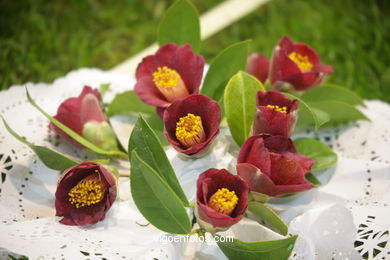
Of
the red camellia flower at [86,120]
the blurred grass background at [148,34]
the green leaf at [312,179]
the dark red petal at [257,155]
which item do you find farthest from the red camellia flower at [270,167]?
the blurred grass background at [148,34]

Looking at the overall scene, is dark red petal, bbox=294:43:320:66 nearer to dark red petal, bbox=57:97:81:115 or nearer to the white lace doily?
the white lace doily

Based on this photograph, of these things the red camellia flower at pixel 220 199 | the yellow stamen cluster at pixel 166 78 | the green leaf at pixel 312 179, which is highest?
the yellow stamen cluster at pixel 166 78

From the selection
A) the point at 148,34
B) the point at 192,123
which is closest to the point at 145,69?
the point at 192,123

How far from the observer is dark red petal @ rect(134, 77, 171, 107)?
2.20 ft

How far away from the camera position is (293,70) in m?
0.72

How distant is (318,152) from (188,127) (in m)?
0.25

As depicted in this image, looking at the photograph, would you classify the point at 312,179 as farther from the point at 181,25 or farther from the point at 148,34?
the point at 148,34

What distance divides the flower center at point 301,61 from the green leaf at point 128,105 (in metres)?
0.25

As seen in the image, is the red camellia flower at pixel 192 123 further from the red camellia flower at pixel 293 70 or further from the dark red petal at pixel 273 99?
the red camellia flower at pixel 293 70

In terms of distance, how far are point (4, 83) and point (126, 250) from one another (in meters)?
0.63

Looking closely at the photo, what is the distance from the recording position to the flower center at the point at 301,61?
30.0 inches

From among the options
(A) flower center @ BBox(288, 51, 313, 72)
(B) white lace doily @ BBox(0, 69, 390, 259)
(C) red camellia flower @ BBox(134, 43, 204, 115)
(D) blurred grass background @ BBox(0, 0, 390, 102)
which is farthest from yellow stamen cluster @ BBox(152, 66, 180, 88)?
(D) blurred grass background @ BBox(0, 0, 390, 102)

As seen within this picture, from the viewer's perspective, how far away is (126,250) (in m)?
0.60

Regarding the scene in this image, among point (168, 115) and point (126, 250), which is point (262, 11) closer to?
point (168, 115)
